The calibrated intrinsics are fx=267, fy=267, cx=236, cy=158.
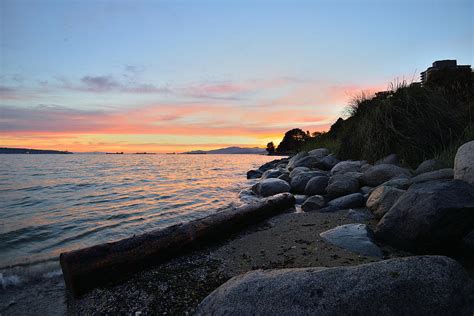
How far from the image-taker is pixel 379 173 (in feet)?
19.0

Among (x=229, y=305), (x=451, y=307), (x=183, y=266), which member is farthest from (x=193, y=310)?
(x=451, y=307)

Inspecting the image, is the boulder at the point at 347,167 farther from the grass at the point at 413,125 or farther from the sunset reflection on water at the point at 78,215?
the sunset reflection on water at the point at 78,215

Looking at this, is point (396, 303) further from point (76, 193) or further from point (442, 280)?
point (76, 193)

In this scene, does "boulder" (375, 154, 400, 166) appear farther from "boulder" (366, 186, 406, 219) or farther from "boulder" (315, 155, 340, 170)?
"boulder" (366, 186, 406, 219)

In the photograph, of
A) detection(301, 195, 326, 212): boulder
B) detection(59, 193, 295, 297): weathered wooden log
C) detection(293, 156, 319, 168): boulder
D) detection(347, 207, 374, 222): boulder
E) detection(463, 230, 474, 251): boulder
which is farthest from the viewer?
detection(293, 156, 319, 168): boulder

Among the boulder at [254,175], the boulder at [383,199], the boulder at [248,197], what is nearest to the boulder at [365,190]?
the boulder at [383,199]

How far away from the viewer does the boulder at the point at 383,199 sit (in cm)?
388

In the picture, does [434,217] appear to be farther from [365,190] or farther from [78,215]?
[78,215]

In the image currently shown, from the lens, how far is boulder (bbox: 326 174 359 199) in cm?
582

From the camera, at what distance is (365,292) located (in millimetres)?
1591

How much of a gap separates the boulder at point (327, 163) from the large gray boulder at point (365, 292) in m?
8.49

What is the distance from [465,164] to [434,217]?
1.31 m

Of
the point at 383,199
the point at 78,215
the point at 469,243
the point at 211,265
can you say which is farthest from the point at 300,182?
the point at 78,215

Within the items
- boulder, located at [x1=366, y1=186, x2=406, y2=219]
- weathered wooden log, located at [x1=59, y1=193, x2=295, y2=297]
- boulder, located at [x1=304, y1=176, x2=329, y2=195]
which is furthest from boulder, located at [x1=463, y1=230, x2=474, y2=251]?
boulder, located at [x1=304, y1=176, x2=329, y2=195]
